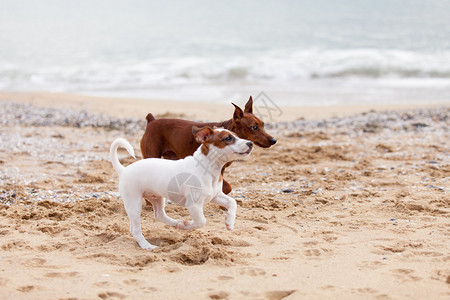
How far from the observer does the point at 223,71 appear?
20.8 m

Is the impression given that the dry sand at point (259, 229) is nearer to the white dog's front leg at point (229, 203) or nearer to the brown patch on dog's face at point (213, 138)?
the white dog's front leg at point (229, 203)

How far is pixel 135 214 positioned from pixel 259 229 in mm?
1341

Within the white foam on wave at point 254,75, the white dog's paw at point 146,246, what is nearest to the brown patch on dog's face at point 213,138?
the white dog's paw at point 146,246

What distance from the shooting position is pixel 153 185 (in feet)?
15.7

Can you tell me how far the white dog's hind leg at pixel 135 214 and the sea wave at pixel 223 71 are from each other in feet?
45.7

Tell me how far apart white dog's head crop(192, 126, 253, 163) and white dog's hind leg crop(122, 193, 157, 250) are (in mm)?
757

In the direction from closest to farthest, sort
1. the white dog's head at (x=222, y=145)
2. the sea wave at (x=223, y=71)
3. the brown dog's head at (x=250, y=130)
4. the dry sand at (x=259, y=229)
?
1. the dry sand at (x=259, y=229)
2. the white dog's head at (x=222, y=145)
3. the brown dog's head at (x=250, y=130)
4. the sea wave at (x=223, y=71)

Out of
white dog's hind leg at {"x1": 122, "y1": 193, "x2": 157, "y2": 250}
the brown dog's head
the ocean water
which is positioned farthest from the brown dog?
the ocean water

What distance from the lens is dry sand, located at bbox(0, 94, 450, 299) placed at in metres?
4.07

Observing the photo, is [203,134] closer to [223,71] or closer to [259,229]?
[259,229]

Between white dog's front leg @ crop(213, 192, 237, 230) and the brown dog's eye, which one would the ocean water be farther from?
the brown dog's eye

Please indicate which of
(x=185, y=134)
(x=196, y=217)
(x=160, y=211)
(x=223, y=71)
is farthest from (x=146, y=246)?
(x=223, y=71)

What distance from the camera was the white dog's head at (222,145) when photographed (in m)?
4.66

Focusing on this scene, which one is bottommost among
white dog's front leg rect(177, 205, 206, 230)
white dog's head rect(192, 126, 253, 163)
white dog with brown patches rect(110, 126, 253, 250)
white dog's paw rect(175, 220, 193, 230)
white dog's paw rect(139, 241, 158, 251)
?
white dog's paw rect(139, 241, 158, 251)
